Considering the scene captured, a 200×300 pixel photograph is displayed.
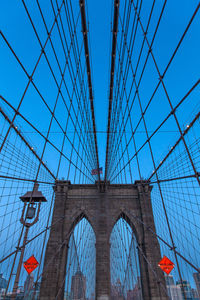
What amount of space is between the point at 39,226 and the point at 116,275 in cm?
1115

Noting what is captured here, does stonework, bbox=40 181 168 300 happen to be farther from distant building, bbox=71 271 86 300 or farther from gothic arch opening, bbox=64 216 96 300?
distant building, bbox=71 271 86 300

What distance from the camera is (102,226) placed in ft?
55.7

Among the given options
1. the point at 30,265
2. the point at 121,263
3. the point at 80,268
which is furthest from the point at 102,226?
the point at 30,265

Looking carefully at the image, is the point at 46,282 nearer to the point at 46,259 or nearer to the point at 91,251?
the point at 46,259

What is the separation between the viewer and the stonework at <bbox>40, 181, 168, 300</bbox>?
1476cm

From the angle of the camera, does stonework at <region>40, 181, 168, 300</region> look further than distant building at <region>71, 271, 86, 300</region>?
No

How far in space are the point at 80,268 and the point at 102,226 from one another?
19.1ft

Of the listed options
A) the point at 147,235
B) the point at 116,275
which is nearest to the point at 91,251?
the point at 116,275

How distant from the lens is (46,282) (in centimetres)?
1487

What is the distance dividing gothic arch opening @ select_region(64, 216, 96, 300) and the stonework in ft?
3.39

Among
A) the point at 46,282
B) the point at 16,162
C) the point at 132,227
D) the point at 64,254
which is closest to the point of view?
the point at 16,162

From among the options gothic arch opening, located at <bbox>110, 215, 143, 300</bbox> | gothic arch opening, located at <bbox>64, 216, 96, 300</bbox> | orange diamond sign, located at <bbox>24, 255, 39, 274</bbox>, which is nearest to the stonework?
gothic arch opening, located at <bbox>64, 216, 96, 300</bbox>

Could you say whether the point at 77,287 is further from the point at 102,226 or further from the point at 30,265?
the point at 30,265

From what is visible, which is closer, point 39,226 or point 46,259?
point 46,259
